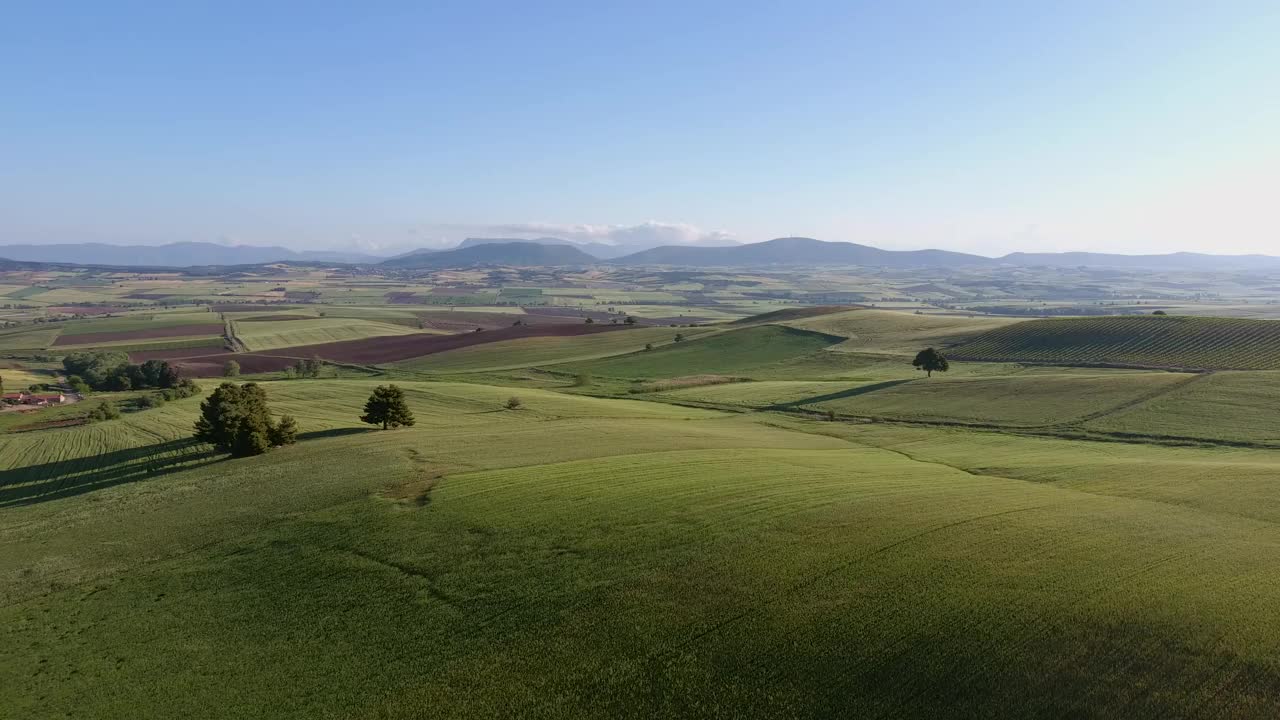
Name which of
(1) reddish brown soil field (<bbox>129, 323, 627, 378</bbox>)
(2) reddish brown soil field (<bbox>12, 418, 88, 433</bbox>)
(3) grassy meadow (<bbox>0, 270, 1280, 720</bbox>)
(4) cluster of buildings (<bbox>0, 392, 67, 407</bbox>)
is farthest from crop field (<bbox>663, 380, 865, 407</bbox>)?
(4) cluster of buildings (<bbox>0, 392, 67, 407</bbox>)

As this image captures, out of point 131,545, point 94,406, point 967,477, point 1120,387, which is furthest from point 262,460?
point 1120,387

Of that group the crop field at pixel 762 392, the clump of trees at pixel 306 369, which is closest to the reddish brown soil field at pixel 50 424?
the clump of trees at pixel 306 369

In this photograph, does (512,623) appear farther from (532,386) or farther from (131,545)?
(532,386)

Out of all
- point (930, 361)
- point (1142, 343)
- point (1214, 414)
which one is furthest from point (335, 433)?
point (1142, 343)

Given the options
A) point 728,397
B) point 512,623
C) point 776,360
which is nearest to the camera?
point 512,623

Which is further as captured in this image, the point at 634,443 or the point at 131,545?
the point at 634,443
